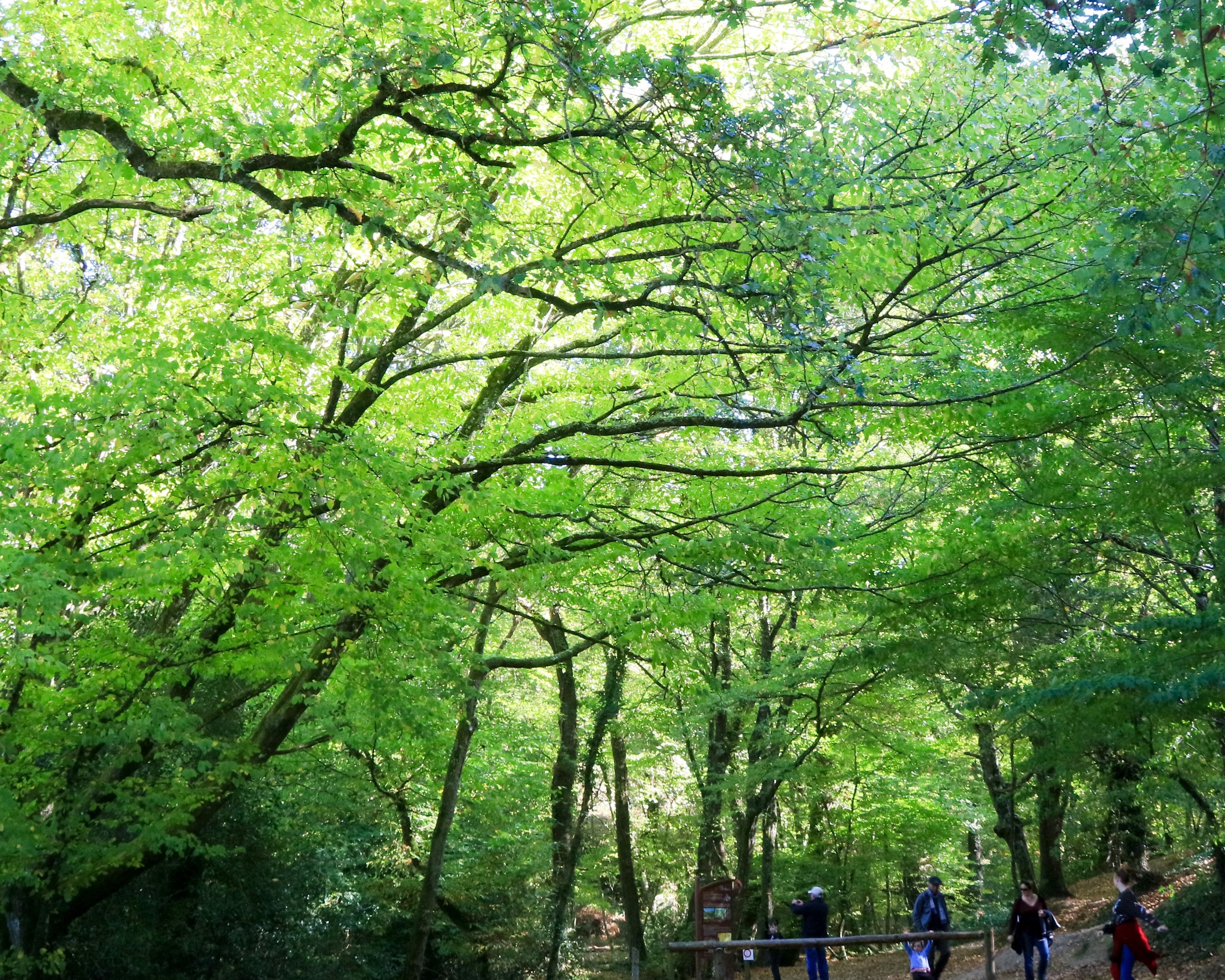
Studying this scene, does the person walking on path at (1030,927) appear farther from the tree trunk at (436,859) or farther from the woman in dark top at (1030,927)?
the tree trunk at (436,859)

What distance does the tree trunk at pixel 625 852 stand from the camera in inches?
763

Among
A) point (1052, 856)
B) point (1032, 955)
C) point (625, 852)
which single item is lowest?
point (1032, 955)

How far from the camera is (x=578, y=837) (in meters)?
18.4

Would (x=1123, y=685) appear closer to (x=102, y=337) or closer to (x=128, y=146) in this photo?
(x=128, y=146)

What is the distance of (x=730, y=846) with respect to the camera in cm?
2577

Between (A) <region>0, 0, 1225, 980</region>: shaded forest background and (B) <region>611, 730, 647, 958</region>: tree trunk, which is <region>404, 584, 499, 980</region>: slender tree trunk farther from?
(B) <region>611, 730, 647, 958</region>: tree trunk

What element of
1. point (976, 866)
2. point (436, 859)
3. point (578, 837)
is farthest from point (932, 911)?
point (976, 866)

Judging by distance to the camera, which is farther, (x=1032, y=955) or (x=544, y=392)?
(x=544, y=392)

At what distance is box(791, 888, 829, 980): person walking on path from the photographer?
12.5 meters

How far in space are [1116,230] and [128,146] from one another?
6.15 meters

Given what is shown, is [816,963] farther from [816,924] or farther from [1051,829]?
[1051,829]

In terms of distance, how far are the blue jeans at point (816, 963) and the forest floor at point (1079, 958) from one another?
87 cm

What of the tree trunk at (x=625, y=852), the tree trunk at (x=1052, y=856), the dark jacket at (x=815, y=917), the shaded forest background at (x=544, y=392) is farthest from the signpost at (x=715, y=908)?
the tree trunk at (x=1052, y=856)

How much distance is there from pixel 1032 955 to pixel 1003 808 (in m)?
7.13
